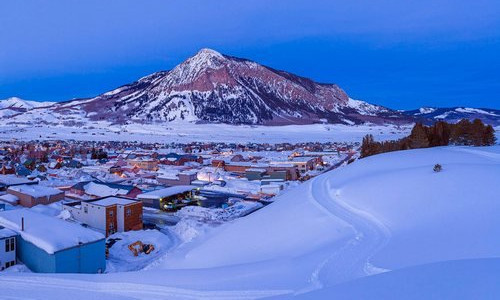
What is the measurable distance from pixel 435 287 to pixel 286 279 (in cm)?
214

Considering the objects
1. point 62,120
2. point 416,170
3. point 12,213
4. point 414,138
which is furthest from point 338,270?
point 62,120

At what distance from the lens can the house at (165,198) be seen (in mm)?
18547

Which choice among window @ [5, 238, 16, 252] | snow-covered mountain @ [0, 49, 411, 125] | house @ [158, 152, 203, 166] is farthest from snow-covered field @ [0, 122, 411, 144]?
window @ [5, 238, 16, 252]

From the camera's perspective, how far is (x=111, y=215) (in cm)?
1426

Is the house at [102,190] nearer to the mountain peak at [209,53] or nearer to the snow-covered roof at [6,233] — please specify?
the snow-covered roof at [6,233]

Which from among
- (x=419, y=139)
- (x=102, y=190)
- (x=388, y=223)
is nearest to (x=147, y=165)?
(x=102, y=190)

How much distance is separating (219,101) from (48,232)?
4682 inches

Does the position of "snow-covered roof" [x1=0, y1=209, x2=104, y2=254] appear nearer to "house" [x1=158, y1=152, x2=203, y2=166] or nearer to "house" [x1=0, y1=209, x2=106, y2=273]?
"house" [x1=0, y1=209, x2=106, y2=273]

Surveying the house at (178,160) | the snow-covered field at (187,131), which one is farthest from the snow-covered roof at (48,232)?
the snow-covered field at (187,131)

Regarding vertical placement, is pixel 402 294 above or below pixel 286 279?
above

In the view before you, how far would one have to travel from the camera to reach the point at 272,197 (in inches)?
827

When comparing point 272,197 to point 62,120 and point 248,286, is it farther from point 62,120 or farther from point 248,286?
point 62,120

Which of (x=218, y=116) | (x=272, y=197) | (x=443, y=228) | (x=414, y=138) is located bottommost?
(x=272, y=197)

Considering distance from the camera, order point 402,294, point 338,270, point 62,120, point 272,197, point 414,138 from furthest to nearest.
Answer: point 62,120 → point 414,138 → point 272,197 → point 338,270 → point 402,294
